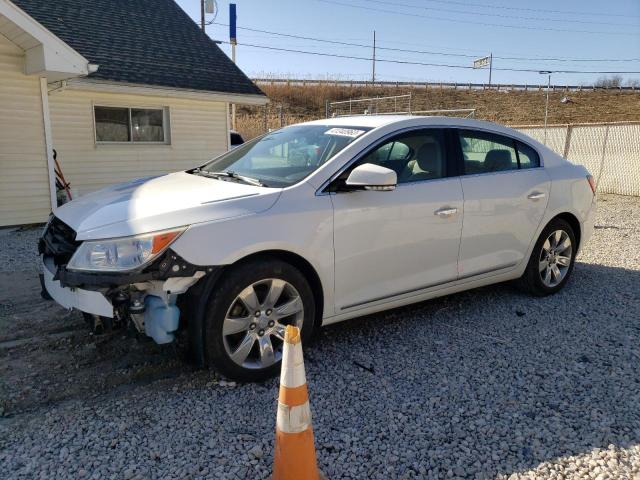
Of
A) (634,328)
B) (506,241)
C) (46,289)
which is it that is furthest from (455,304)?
(46,289)

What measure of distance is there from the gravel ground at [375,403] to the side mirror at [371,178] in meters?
1.25

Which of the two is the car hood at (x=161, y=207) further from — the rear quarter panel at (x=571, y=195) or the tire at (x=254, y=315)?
the rear quarter panel at (x=571, y=195)

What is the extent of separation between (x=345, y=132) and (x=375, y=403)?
204 centimetres

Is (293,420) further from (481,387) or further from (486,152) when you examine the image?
(486,152)

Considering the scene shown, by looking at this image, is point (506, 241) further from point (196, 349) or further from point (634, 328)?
point (196, 349)

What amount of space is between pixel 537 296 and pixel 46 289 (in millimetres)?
4286

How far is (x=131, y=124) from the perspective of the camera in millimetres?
10953

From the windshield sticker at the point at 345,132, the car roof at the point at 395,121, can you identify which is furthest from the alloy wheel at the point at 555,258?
the windshield sticker at the point at 345,132

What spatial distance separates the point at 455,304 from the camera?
4.86 m

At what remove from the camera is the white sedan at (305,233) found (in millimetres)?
3031

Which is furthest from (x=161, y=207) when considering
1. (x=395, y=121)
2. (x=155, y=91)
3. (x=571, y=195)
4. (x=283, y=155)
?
(x=155, y=91)

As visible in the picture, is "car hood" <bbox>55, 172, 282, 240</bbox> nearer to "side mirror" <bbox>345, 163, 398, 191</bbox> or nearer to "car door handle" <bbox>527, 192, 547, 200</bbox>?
"side mirror" <bbox>345, 163, 398, 191</bbox>

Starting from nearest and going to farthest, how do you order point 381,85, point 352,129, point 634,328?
point 352,129, point 634,328, point 381,85

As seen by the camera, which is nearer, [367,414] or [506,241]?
[367,414]
